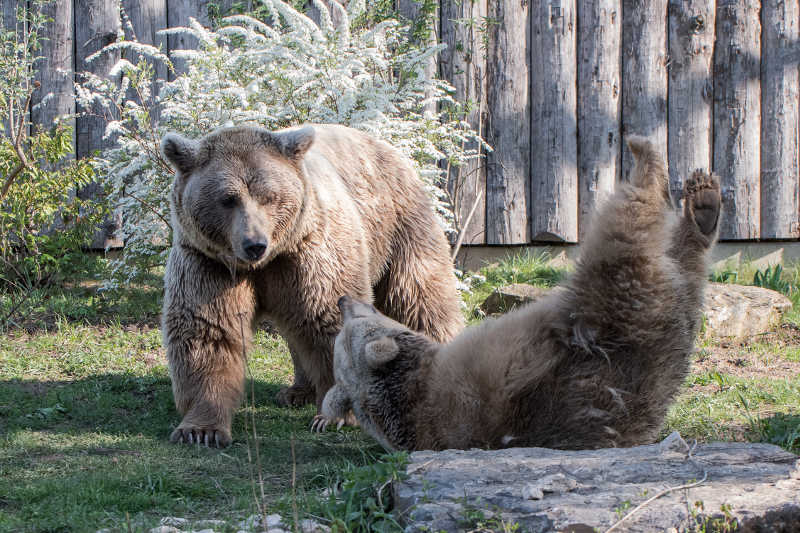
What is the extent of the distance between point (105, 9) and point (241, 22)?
53.2 inches

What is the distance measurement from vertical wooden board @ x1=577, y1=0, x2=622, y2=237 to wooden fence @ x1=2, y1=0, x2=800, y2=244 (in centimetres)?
1

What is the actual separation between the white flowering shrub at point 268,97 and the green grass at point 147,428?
856mm

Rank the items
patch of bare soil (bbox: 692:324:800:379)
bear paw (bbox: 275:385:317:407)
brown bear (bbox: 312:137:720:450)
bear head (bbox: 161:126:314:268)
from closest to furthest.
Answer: brown bear (bbox: 312:137:720:450) < bear head (bbox: 161:126:314:268) < bear paw (bbox: 275:385:317:407) < patch of bare soil (bbox: 692:324:800:379)

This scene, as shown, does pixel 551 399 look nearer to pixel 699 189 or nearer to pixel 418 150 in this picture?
pixel 699 189

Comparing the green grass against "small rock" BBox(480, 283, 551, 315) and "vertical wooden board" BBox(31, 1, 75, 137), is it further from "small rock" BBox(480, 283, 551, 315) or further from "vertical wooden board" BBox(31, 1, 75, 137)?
"vertical wooden board" BBox(31, 1, 75, 137)

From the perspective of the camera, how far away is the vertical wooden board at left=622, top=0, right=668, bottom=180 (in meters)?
8.09

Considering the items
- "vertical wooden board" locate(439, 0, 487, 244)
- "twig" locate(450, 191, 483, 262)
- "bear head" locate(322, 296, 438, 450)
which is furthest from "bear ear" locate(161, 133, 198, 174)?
"vertical wooden board" locate(439, 0, 487, 244)

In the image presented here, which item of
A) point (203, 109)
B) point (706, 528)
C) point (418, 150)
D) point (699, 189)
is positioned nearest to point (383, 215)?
point (418, 150)

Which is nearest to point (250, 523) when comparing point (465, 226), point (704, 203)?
point (704, 203)

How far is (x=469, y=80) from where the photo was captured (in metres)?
8.30

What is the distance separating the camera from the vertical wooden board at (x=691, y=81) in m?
8.06

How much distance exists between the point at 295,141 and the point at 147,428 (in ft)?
6.46

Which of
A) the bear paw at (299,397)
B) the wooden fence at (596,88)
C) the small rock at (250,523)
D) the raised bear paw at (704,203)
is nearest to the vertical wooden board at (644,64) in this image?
the wooden fence at (596,88)

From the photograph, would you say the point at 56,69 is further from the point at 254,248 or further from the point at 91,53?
the point at 254,248
